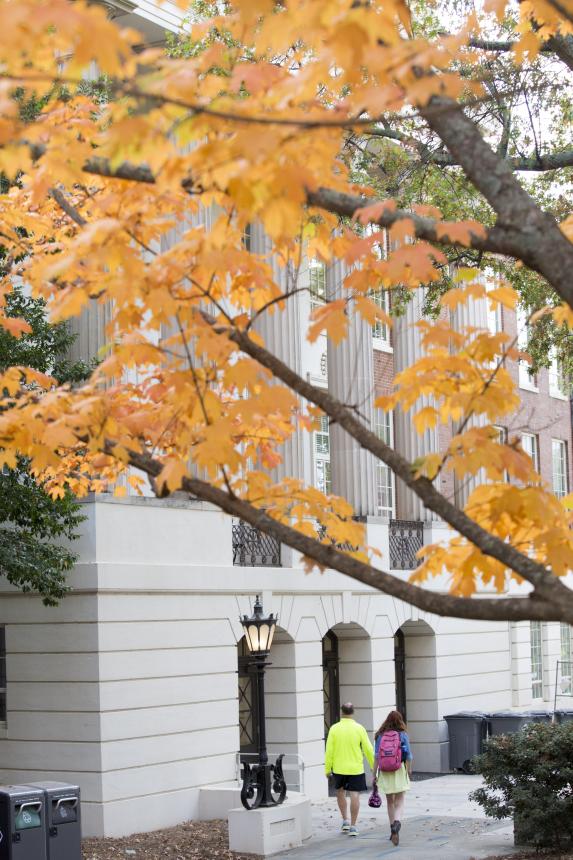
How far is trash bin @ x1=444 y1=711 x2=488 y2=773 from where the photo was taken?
91.8 feet

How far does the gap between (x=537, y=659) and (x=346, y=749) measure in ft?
59.3

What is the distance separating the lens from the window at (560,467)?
38156mm

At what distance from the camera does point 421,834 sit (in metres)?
19.3

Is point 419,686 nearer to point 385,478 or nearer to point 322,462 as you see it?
point 385,478

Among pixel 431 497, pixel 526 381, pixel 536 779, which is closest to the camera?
pixel 431 497

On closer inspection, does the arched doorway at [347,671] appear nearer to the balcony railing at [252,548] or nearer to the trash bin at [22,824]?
the balcony railing at [252,548]

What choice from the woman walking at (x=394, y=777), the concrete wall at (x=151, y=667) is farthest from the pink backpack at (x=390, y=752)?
the concrete wall at (x=151, y=667)

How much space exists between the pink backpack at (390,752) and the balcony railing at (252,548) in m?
4.67

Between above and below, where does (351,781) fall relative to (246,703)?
below

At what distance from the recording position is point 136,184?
7617 millimetres

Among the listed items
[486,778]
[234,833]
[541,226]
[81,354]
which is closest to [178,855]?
[234,833]

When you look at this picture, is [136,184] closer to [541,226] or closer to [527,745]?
[541,226]

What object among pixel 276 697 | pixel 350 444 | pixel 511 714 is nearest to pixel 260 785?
pixel 276 697

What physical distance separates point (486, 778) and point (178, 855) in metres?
4.17
